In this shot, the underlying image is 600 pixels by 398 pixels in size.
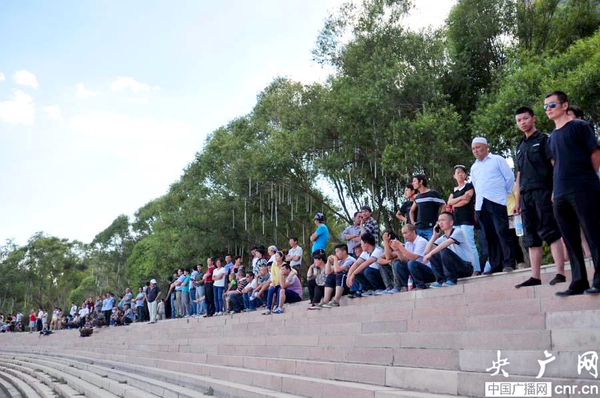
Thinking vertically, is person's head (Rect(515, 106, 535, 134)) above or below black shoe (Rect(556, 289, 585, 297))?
above

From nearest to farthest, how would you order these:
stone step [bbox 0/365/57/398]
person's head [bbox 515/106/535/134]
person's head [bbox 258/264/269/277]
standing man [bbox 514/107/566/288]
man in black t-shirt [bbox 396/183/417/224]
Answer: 1. standing man [bbox 514/107/566/288]
2. person's head [bbox 515/106/535/134]
3. man in black t-shirt [bbox 396/183/417/224]
4. person's head [bbox 258/264/269/277]
5. stone step [bbox 0/365/57/398]

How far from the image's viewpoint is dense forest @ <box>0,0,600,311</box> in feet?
54.7

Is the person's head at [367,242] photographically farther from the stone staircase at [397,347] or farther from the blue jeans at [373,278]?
the stone staircase at [397,347]

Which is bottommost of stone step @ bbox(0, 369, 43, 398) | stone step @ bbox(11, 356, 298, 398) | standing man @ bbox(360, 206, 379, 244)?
stone step @ bbox(0, 369, 43, 398)

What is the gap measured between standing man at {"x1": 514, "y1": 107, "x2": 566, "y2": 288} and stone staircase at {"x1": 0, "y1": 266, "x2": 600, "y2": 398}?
433 millimetres

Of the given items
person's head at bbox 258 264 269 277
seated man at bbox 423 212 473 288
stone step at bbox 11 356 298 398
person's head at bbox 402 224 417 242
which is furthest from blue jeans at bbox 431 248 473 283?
person's head at bbox 258 264 269 277

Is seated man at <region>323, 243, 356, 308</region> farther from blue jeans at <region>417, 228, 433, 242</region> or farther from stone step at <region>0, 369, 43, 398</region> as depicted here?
stone step at <region>0, 369, 43, 398</region>

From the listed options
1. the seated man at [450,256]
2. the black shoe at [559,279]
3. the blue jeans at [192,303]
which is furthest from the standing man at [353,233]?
the blue jeans at [192,303]

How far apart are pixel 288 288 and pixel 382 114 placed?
1035cm

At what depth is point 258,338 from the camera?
31.8ft

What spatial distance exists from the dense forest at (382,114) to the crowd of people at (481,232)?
25.6 ft

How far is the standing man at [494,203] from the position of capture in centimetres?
630

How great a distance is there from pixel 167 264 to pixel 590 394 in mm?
35174

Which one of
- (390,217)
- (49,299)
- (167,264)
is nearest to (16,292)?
(49,299)
